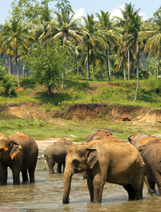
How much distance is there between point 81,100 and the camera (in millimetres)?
43781

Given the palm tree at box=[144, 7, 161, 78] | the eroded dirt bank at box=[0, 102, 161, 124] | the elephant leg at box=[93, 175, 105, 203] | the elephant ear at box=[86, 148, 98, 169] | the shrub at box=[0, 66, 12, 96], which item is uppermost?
the palm tree at box=[144, 7, 161, 78]

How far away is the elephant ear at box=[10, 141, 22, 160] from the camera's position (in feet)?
38.9

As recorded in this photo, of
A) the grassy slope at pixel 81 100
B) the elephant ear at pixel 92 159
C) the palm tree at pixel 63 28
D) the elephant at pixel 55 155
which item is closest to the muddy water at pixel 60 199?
the elephant ear at pixel 92 159

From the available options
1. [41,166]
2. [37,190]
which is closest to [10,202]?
[37,190]

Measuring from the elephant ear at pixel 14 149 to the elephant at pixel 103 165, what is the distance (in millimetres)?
3547

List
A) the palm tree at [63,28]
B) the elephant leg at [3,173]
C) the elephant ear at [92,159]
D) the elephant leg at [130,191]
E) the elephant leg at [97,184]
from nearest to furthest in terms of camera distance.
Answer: the elephant ear at [92,159], the elephant leg at [97,184], the elephant leg at [130,191], the elephant leg at [3,173], the palm tree at [63,28]

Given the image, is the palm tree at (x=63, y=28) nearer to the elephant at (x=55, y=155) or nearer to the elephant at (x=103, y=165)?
the elephant at (x=55, y=155)

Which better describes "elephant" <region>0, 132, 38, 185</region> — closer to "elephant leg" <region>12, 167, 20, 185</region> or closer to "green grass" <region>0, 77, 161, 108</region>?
Answer: "elephant leg" <region>12, 167, 20, 185</region>

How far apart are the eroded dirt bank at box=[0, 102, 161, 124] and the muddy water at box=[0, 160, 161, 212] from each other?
87.7ft

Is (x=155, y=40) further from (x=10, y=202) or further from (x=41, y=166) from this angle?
(x=10, y=202)

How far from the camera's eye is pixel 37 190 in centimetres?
1187

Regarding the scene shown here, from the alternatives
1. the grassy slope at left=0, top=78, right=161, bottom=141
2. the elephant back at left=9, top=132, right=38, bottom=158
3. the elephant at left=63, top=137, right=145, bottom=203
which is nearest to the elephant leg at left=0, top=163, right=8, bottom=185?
the elephant back at left=9, top=132, right=38, bottom=158

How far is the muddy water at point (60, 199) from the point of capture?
8.75m

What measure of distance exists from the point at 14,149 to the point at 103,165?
422cm
